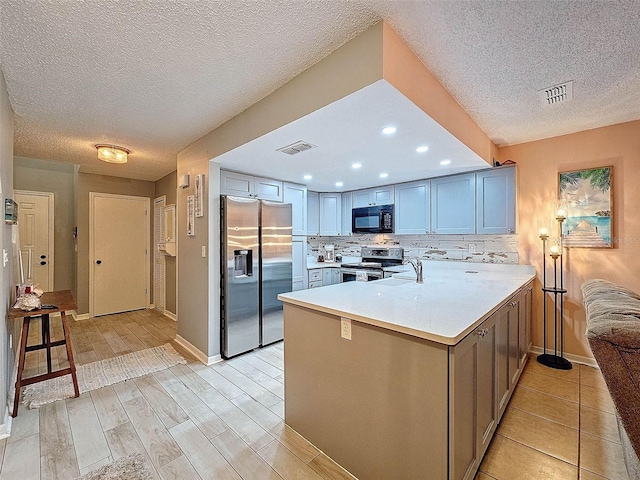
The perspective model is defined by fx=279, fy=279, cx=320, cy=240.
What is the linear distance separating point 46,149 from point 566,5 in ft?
16.8

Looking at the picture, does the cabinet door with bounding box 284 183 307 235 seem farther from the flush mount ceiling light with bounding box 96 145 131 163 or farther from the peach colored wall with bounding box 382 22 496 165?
the peach colored wall with bounding box 382 22 496 165

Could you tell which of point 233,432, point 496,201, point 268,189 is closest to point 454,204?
point 496,201

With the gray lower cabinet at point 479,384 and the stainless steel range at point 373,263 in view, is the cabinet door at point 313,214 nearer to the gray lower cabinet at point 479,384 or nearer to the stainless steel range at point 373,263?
the stainless steel range at point 373,263

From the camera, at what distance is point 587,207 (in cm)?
292

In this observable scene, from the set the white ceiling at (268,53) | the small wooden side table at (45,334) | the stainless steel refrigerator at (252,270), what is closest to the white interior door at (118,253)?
the small wooden side table at (45,334)

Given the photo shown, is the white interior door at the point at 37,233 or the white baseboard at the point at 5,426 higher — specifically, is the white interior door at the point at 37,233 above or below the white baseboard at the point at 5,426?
above

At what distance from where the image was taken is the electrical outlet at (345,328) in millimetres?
1595

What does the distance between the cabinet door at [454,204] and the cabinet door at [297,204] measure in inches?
72.4

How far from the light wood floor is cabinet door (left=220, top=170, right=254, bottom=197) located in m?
1.97

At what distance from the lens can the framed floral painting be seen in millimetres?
2824

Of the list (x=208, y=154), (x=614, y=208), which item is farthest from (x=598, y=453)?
(x=208, y=154)

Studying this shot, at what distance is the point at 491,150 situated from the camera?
3.22m

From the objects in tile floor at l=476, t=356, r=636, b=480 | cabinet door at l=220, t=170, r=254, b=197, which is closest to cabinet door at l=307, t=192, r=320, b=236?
cabinet door at l=220, t=170, r=254, b=197

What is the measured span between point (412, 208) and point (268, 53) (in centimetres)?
293
